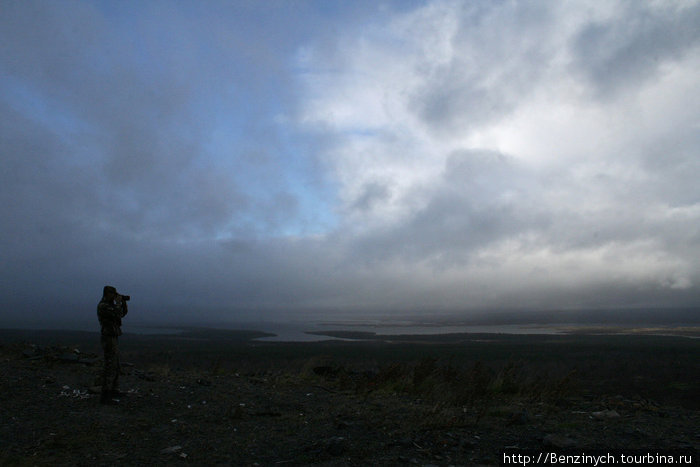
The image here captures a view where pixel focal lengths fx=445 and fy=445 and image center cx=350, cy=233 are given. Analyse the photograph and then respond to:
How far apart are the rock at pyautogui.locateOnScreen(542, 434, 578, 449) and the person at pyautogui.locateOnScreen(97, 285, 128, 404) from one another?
898cm

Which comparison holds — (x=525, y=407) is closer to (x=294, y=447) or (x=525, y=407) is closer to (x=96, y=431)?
(x=294, y=447)

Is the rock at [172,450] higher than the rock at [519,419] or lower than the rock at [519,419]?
higher

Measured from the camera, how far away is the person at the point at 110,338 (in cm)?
1006

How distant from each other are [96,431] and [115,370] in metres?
2.47

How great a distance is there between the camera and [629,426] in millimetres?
8992

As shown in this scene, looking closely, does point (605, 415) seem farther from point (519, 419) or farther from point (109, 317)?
point (109, 317)

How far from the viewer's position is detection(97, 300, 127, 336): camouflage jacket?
33.5 feet

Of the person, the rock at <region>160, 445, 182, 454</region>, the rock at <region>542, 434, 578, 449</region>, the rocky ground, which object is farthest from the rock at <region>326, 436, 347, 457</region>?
the person

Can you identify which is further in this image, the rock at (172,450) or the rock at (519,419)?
the rock at (519,419)

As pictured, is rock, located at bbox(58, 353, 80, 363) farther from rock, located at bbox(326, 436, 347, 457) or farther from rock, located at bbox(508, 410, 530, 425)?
rock, located at bbox(508, 410, 530, 425)

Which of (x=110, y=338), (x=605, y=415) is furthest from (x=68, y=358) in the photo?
(x=605, y=415)

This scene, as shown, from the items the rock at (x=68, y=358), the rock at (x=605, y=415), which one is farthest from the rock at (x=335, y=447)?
the rock at (x=68, y=358)

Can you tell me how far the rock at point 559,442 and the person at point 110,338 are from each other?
29.5 ft

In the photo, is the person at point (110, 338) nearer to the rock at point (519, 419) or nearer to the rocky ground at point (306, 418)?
the rocky ground at point (306, 418)
